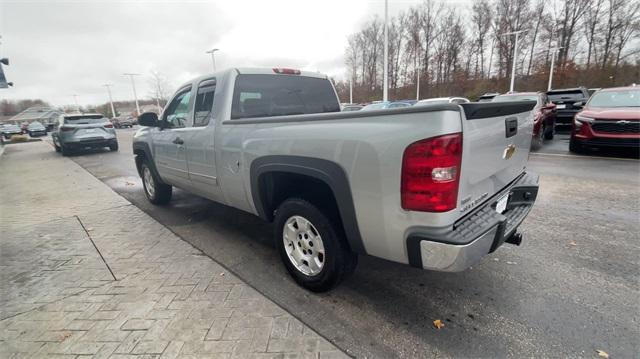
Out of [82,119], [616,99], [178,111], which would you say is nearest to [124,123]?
[82,119]

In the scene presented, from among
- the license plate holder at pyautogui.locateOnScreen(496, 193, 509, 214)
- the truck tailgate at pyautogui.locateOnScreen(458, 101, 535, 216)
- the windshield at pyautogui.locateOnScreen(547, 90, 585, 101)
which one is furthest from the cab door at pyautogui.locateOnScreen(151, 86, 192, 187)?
the windshield at pyautogui.locateOnScreen(547, 90, 585, 101)

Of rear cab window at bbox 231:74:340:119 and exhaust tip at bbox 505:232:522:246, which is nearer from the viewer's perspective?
exhaust tip at bbox 505:232:522:246

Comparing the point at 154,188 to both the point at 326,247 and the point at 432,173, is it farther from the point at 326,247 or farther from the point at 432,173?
the point at 432,173

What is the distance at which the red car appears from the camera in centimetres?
693

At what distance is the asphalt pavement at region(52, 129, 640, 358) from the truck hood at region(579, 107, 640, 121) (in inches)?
151

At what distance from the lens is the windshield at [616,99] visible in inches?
296

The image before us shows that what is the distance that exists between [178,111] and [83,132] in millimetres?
11647

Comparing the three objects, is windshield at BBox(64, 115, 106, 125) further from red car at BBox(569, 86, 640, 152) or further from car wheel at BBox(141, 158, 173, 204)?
red car at BBox(569, 86, 640, 152)

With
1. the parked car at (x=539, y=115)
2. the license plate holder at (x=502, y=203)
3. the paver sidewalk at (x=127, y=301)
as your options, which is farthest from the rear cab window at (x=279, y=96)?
the parked car at (x=539, y=115)

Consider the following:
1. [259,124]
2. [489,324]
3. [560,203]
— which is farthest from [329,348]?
[560,203]

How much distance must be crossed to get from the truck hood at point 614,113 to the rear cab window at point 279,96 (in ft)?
23.3

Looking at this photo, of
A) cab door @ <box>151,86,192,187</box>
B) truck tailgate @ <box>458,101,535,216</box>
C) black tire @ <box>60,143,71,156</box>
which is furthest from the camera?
black tire @ <box>60,143,71,156</box>

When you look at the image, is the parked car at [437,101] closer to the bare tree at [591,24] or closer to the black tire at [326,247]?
the black tire at [326,247]

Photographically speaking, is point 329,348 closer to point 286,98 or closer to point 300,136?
point 300,136
